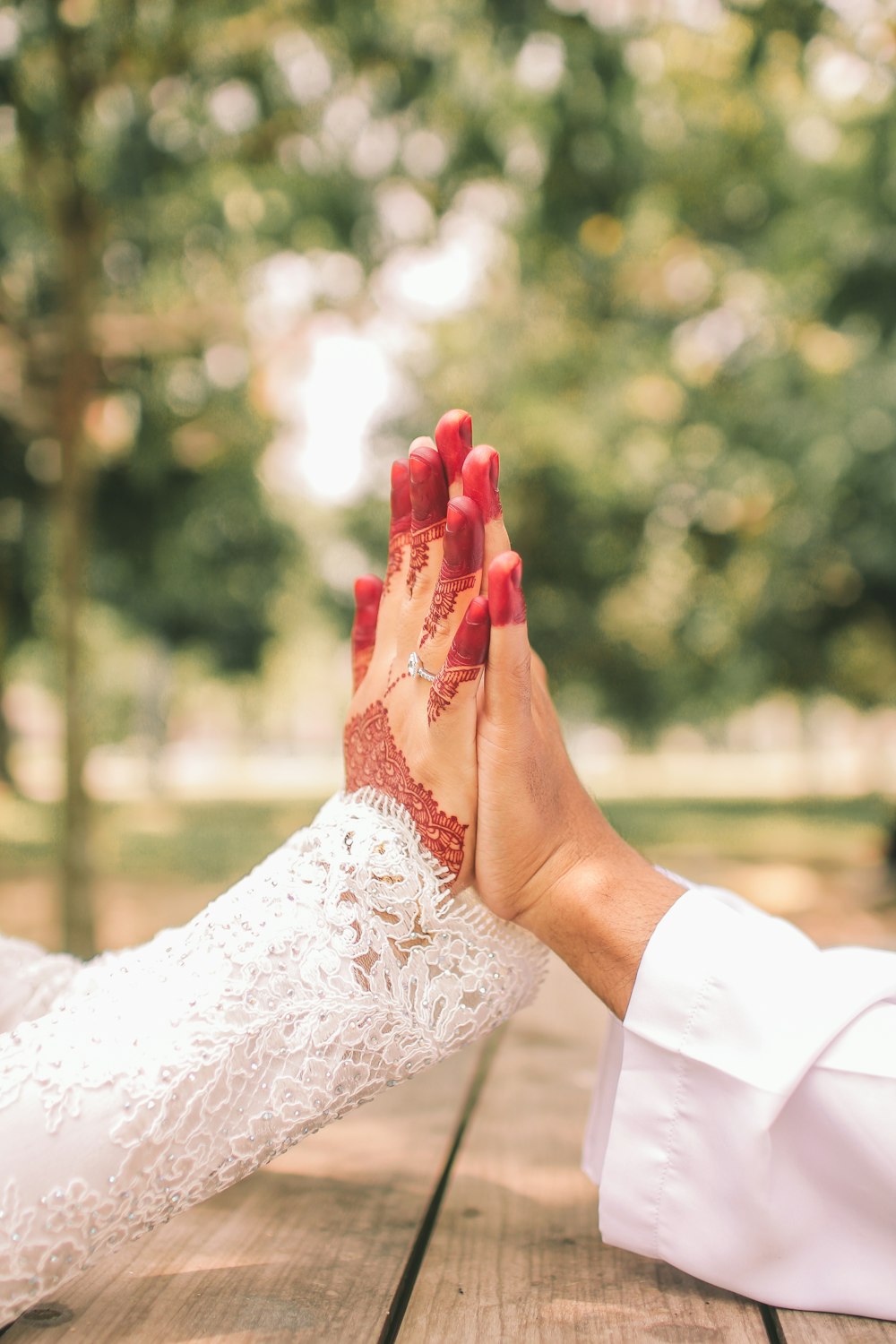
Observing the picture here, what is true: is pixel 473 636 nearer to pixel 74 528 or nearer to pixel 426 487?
pixel 426 487

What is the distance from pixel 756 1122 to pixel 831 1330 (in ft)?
0.59

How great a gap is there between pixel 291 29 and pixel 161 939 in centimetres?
447

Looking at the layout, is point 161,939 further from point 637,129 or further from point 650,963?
point 637,129

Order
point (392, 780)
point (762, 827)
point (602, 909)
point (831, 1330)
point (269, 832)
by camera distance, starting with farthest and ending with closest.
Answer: point (762, 827) < point (269, 832) < point (392, 780) < point (602, 909) < point (831, 1330)

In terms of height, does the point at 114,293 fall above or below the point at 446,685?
above

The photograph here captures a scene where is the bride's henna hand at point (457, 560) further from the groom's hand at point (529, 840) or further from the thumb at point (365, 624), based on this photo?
the thumb at point (365, 624)

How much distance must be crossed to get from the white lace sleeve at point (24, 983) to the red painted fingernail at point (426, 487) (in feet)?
2.26

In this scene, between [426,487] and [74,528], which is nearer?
[426,487]

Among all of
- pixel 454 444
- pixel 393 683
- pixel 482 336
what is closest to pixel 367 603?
pixel 393 683

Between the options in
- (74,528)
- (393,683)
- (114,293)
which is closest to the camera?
(393,683)

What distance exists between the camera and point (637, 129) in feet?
15.7

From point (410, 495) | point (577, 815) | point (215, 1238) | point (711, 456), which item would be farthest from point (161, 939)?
point (711, 456)

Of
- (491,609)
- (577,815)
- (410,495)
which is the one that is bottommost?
(577,815)

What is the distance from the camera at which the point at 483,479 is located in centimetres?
121
